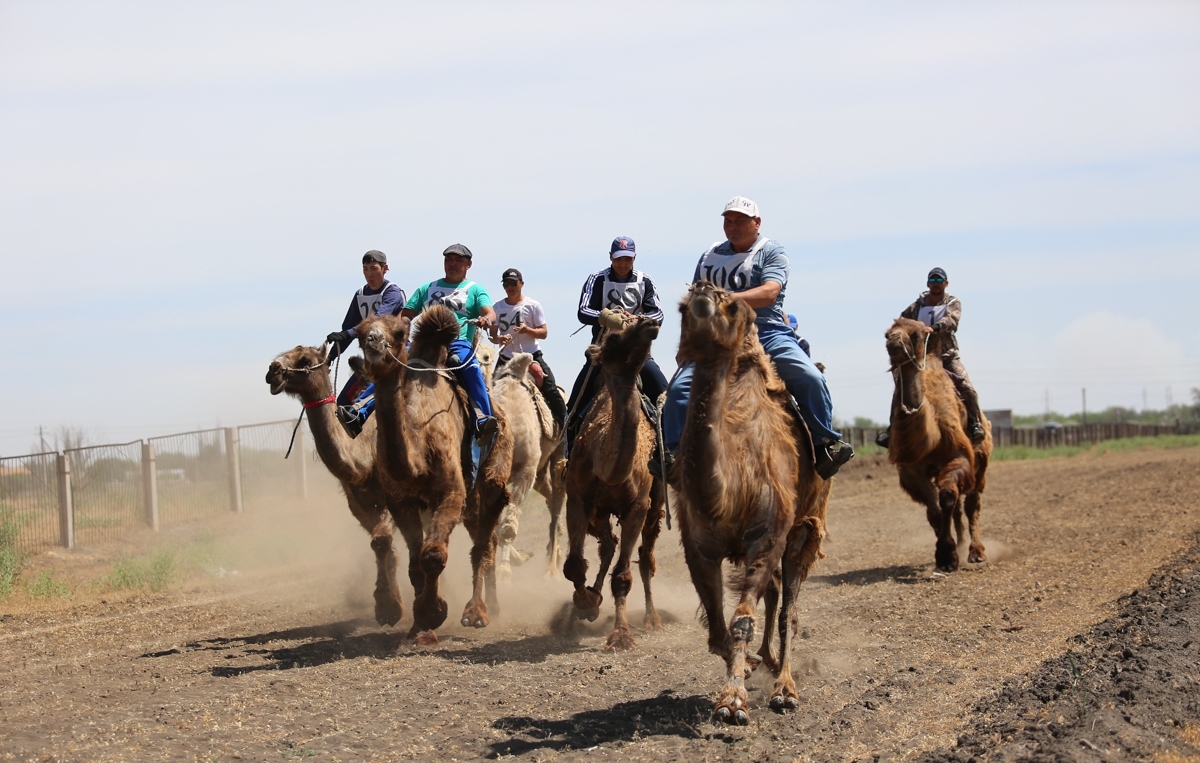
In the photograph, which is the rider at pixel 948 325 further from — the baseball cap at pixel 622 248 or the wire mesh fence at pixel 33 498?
the wire mesh fence at pixel 33 498

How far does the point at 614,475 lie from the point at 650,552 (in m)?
1.73

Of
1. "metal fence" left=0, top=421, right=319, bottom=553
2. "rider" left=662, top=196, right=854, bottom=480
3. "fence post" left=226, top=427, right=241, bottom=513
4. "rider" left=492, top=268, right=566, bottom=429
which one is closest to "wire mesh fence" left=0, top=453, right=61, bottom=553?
"metal fence" left=0, top=421, right=319, bottom=553

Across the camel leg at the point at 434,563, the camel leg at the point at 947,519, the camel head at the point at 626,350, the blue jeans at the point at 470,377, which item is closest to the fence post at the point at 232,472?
the blue jeans at the point at 470,377

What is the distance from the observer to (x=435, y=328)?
11.0 meters

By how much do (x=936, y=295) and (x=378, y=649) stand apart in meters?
9.83

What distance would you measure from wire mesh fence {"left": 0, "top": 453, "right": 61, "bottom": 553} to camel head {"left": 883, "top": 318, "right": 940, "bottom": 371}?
528 inches

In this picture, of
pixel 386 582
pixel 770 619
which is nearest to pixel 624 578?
pixel 386 582

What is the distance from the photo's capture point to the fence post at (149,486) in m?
22.7

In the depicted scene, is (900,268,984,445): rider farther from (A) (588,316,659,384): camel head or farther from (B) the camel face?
(B) the camel face

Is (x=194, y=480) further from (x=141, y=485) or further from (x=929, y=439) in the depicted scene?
(x=929, y=439)

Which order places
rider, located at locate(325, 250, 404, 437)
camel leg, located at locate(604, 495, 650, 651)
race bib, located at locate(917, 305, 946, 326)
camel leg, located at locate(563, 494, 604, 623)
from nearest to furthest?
camel leg, located at locate(604, 495, 650, 651)
camel leg, located at locate(563, 494, 604, 623)
rider, located at locate(325, 250, 404, 437)
race bib, located at locate(917, 305, 946, 326)

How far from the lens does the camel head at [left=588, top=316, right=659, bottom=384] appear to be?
9.95m

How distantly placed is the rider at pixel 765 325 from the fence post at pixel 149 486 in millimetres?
16189

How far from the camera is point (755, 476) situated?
739 cm
